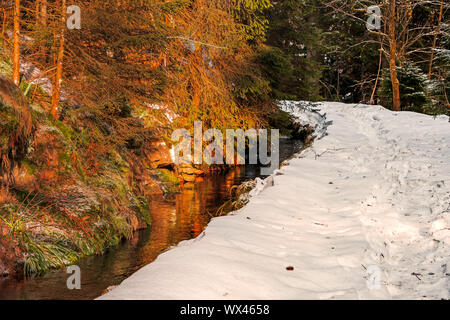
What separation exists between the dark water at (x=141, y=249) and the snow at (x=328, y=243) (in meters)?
1.94

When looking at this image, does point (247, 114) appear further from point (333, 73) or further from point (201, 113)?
point (333, 73)

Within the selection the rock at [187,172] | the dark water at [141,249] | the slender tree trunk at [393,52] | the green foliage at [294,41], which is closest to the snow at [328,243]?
the dark water at [141,249]

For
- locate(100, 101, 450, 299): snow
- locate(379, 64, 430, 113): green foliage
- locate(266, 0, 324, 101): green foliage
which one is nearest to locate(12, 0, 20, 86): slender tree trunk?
locate(100, 101, 450, 299): snow

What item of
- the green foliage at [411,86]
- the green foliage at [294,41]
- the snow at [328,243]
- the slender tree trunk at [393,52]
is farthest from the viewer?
the green foliage at [411,86]

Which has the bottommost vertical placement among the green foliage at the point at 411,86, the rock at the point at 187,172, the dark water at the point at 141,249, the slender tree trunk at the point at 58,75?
the dark water at the point at 141,249

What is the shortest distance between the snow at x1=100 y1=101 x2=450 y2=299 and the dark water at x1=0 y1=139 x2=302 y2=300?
1938mm

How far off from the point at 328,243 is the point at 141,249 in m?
4.12

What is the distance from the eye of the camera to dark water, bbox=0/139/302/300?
5.82 metres

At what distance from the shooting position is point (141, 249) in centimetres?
793

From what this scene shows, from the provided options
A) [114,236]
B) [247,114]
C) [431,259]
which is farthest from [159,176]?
[431,259]

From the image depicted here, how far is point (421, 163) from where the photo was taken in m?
8.12

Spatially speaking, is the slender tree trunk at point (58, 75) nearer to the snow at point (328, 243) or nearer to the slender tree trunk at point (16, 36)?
the slender tree trunk at point (16, 36)

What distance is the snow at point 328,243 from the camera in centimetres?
371
